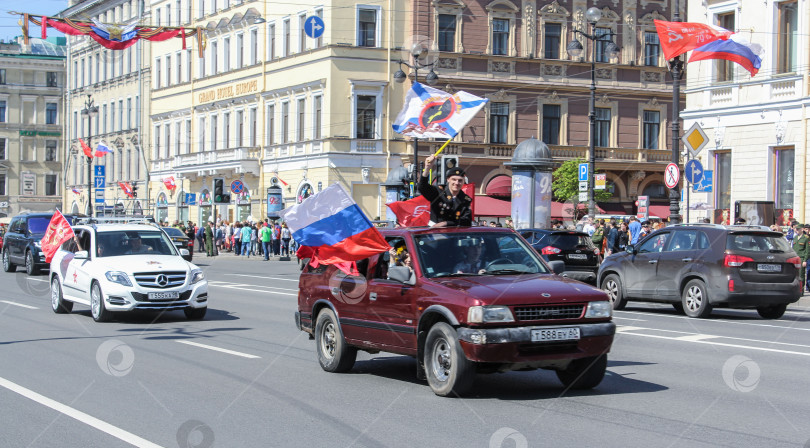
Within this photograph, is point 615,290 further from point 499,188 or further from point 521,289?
point 499,188

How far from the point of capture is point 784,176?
3212 cm

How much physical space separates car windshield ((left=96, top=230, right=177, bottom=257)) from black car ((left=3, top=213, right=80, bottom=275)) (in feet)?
43.8

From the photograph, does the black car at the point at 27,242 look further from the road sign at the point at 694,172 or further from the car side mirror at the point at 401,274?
the car side mirror at the point at 401,274

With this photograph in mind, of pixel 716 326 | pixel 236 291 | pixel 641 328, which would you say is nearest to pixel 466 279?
pixel 641 328

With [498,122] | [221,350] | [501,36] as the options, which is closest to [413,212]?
[221,350]

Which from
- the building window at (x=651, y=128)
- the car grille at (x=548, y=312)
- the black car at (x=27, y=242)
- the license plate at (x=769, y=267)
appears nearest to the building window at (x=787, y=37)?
the license plate at (x=769, y=267)

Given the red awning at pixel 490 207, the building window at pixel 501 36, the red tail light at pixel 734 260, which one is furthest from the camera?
the building window at pixel 501 36

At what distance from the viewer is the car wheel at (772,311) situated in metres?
19.0

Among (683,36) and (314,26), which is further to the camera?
(314,26)

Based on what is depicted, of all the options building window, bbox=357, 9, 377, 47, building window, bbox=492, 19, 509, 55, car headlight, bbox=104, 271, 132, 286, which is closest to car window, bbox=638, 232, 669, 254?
car headlight, bbox=104, 271, 132, 286

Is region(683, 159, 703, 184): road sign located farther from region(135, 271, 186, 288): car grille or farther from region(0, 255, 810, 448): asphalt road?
region(135, 271, 186, 288): car grille

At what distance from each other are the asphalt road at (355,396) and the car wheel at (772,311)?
3357 millimetres

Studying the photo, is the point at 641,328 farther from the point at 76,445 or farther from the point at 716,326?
the point at 76,445

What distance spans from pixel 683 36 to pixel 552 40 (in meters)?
27.0
